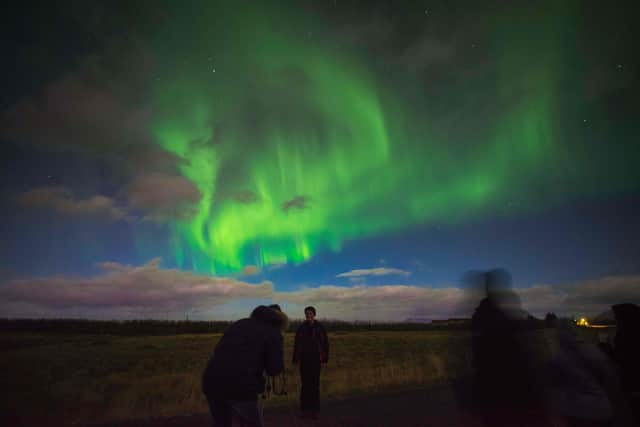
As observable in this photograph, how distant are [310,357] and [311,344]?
0.87 ft

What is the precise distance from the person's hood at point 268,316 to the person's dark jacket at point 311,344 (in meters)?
5.55

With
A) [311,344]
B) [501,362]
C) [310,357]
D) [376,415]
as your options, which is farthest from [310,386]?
[501,362]

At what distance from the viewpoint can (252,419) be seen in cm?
370

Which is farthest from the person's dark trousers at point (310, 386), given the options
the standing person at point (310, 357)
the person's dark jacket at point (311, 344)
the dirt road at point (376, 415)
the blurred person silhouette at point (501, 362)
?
the blurred person silhouette at point (501, 362)

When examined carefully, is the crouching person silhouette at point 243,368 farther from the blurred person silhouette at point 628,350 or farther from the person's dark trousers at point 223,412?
the blurred person silhouette at point 628,350

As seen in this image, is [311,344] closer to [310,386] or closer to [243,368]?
[310,386]

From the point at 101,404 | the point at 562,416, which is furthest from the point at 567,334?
the point at 101,404

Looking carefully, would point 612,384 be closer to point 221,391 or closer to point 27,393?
point 221,391

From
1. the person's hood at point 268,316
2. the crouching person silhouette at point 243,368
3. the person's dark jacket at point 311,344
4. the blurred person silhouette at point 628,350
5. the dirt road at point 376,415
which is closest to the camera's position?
the crouching person silhouette at point 243,368

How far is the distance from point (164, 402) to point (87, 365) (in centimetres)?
1532

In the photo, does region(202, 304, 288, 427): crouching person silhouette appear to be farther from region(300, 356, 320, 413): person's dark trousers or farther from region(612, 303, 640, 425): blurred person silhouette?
region(300, 356, 320, 413): person's dark trousers

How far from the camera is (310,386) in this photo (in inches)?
357

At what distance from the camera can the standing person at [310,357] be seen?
8953mm

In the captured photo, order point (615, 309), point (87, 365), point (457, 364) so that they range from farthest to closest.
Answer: point (87, 365) < point (615, 309) < point (457, 364)
